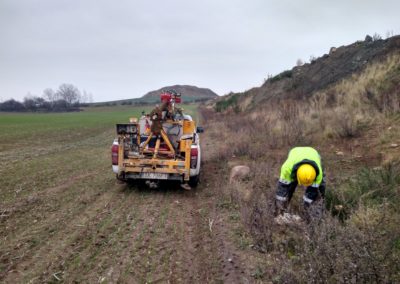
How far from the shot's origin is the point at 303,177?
505 cm

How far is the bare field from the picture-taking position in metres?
4.19

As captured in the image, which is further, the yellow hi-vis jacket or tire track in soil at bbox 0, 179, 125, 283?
the yellow hi-vis jacket

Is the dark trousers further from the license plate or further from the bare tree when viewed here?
the bare tree

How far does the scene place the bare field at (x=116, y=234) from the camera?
13.7ft

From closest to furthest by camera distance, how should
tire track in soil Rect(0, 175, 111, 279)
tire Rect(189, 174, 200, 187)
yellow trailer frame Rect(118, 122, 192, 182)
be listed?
tire track in soil Rect(0, 175, 111, 279) < yellow trailer frame Rect(118, 122, 192, 182) < tire Rect(189, 174, 200, 187)

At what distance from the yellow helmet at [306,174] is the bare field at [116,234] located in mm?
1235

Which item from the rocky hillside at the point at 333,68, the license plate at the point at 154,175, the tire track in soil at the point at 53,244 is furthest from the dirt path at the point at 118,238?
the rocky hillside at the point at 333,68

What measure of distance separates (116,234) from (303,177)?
3071 millimetres

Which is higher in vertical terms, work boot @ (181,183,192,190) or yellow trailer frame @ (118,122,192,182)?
yellow trailer frame @ (118,122,192,182)

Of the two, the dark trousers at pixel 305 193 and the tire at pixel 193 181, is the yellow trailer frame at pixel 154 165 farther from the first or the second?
the dark trousers at pixel 305 193

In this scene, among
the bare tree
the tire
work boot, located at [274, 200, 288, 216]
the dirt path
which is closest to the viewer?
the dirt path

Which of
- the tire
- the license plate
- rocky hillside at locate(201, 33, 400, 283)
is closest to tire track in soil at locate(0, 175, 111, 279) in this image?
the license plate

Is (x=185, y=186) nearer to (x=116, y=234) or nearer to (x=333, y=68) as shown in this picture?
(x=116, y=234)

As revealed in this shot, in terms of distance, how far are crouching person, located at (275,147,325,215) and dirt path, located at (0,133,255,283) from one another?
1.04m
